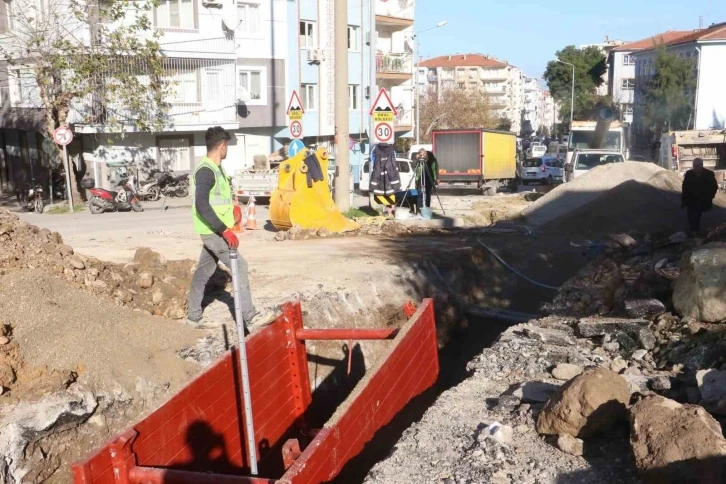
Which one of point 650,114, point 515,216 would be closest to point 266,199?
point 515,216

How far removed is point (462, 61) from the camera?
111 meters

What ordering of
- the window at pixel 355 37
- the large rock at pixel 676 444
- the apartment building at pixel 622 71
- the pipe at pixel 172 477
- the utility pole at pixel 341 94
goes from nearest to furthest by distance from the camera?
the large rock at pixel 676 444, the pipe at pixel 172 477, the utility pole at pixel 341 94, the window at pixel 355 37, the apartment building at pixel 622 71

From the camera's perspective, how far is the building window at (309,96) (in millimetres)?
37094

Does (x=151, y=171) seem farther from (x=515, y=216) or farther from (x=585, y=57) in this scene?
(x=585, y=57)

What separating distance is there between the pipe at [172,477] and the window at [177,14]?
1058 inches

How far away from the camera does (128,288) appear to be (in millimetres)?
8453

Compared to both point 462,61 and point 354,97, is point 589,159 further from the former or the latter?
point 462,61

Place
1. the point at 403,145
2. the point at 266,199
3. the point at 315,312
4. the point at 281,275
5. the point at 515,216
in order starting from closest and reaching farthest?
the point at 315,312, the point at 281,275, the point at 515,216, the point at 266,199, the point at 403,145

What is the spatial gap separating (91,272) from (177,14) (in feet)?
77.3

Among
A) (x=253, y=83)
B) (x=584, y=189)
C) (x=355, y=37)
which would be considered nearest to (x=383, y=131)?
(x=584, y=189)

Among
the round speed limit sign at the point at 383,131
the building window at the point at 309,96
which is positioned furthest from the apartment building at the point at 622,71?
the round speed limit sign at the point at 383,131

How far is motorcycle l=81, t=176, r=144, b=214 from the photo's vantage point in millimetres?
21641

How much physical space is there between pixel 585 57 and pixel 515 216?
242ft

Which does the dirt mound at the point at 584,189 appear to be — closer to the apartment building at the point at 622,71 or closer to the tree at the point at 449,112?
the tree at the point at 449,112
